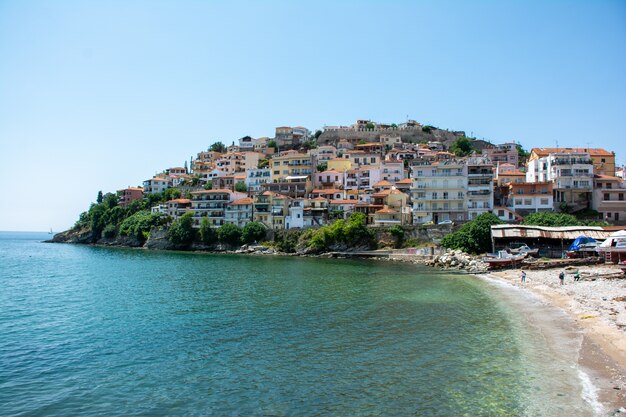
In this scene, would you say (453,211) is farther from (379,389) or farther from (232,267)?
(379,389)

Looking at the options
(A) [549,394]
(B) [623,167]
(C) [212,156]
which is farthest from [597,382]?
A: (C) [212,156]

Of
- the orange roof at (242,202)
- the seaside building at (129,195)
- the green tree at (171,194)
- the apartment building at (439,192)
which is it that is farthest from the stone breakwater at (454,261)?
the seaside building at (129,195)

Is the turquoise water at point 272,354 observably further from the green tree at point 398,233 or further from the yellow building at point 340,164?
the yellow building at point 340,164

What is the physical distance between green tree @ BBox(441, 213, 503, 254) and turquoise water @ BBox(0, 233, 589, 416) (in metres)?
19.6

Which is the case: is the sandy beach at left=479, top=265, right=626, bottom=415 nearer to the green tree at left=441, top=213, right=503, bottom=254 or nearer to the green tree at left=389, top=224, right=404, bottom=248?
the green tree at left=441, top=213, right=503, bottom=254

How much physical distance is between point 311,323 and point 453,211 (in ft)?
155

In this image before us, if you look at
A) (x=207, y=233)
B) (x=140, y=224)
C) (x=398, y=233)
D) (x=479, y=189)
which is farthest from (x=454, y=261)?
(x=140, y=224)

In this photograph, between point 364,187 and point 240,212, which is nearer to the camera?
point 240,212

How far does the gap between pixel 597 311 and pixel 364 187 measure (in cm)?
6074

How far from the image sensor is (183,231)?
269 feet

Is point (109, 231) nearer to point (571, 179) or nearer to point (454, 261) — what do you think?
point (454, 261)

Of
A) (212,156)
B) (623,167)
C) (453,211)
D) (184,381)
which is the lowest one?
(184,381)

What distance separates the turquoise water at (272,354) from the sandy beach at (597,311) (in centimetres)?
148

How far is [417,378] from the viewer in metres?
15.6
